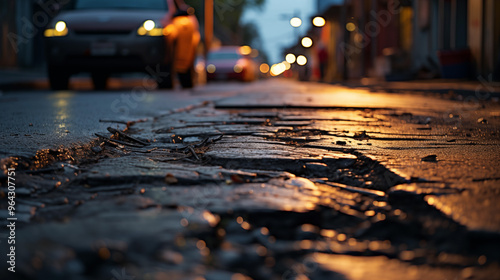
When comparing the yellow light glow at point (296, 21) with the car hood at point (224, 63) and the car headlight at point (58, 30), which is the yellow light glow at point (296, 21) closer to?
the car hood at point (224, 63)

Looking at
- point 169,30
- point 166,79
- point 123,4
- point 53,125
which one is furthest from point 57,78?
point 53,125

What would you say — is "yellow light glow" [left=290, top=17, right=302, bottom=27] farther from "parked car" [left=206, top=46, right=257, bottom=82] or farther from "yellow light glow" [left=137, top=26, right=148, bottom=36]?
"yellow light glow" [left=137, top=26, right=148, bottom=36]

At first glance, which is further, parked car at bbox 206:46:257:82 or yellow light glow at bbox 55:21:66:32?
parked car at bbox 206:46:257:82

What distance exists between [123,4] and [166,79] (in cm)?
132

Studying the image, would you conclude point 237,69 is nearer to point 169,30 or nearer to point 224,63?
point 224,63

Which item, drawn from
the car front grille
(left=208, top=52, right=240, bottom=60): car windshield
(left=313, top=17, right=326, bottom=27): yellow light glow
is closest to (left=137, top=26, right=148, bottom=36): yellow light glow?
the car front grille

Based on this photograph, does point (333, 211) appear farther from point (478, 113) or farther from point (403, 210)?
point (478, 113)

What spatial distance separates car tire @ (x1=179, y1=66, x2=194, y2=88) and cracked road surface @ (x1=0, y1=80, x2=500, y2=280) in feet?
26.9

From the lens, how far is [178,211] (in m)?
1.61

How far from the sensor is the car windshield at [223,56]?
2053cm

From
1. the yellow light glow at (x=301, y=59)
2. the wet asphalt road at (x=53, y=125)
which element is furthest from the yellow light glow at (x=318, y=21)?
the wet asphalt road at (x=53, y=125)

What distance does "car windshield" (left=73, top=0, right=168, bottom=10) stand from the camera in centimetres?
943

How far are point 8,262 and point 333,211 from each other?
843 millimetres

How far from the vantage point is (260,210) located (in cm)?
163
